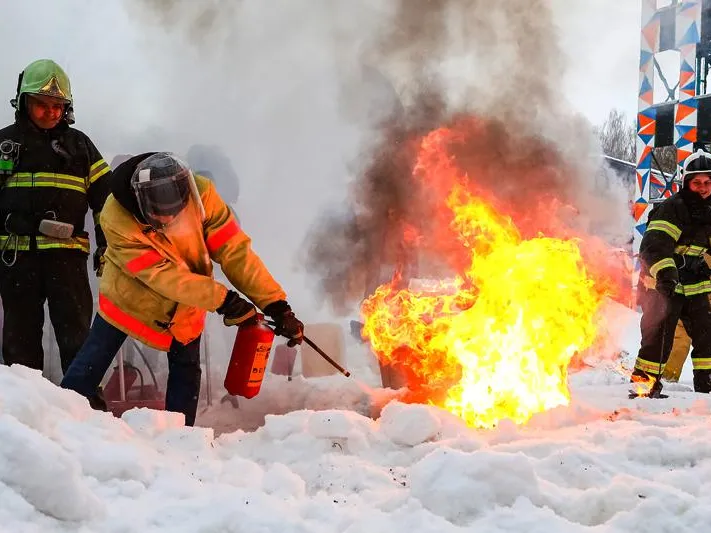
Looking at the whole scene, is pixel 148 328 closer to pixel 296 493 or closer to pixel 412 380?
pixel 296 493

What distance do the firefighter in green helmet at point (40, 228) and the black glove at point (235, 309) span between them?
1.04 m

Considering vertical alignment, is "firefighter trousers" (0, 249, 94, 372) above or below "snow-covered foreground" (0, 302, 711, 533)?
above

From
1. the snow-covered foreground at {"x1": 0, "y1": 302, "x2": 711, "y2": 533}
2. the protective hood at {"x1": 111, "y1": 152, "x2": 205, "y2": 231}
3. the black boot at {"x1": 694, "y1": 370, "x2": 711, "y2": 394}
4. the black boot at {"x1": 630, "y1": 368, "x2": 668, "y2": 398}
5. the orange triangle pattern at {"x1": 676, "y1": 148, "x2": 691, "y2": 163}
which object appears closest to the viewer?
the snow-covered foreground at {"x1": 0, "y1": 302, "x2": 711, "y2": 533}

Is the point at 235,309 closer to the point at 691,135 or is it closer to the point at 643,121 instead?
the point at 691,135

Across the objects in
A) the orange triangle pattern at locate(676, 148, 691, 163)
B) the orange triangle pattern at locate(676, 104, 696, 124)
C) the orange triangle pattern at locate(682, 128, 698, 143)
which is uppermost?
the orange triangle pattern at locate(676, 104, 696, 124)

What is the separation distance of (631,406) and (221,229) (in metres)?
3.13

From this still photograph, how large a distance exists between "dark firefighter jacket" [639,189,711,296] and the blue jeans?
371 cm

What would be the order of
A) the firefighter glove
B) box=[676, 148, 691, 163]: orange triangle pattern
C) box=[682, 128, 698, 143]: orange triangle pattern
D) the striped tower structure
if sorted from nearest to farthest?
the firefighter glove
the striped tower structure
box=[682, 128, 698, 143]: orange triangle pattern
box=[676, 148, 691, 163]: orange triangle pattern

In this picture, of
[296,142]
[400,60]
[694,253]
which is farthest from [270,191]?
[694,253]

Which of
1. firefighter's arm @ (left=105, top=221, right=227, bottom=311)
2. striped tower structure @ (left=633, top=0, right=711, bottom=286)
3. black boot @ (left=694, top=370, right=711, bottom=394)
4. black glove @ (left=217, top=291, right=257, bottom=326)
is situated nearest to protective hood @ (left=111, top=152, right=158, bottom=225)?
firefighter's arm @ (left=105, top=221, right=227, bottom=311)

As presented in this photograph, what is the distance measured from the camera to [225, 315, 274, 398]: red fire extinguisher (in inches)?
144

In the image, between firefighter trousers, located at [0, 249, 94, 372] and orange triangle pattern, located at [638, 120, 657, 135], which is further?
orange triangle pattern, located at [638, 120, 657, 135]

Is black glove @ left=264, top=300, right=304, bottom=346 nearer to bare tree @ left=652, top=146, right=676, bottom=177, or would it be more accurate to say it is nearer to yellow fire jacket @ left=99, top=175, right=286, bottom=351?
yellow fire jacket @ left=99, top=175, right=286, bottom=351

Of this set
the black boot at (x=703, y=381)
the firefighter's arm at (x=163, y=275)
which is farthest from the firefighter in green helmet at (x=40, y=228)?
the black boot at (x=703, y=381)
